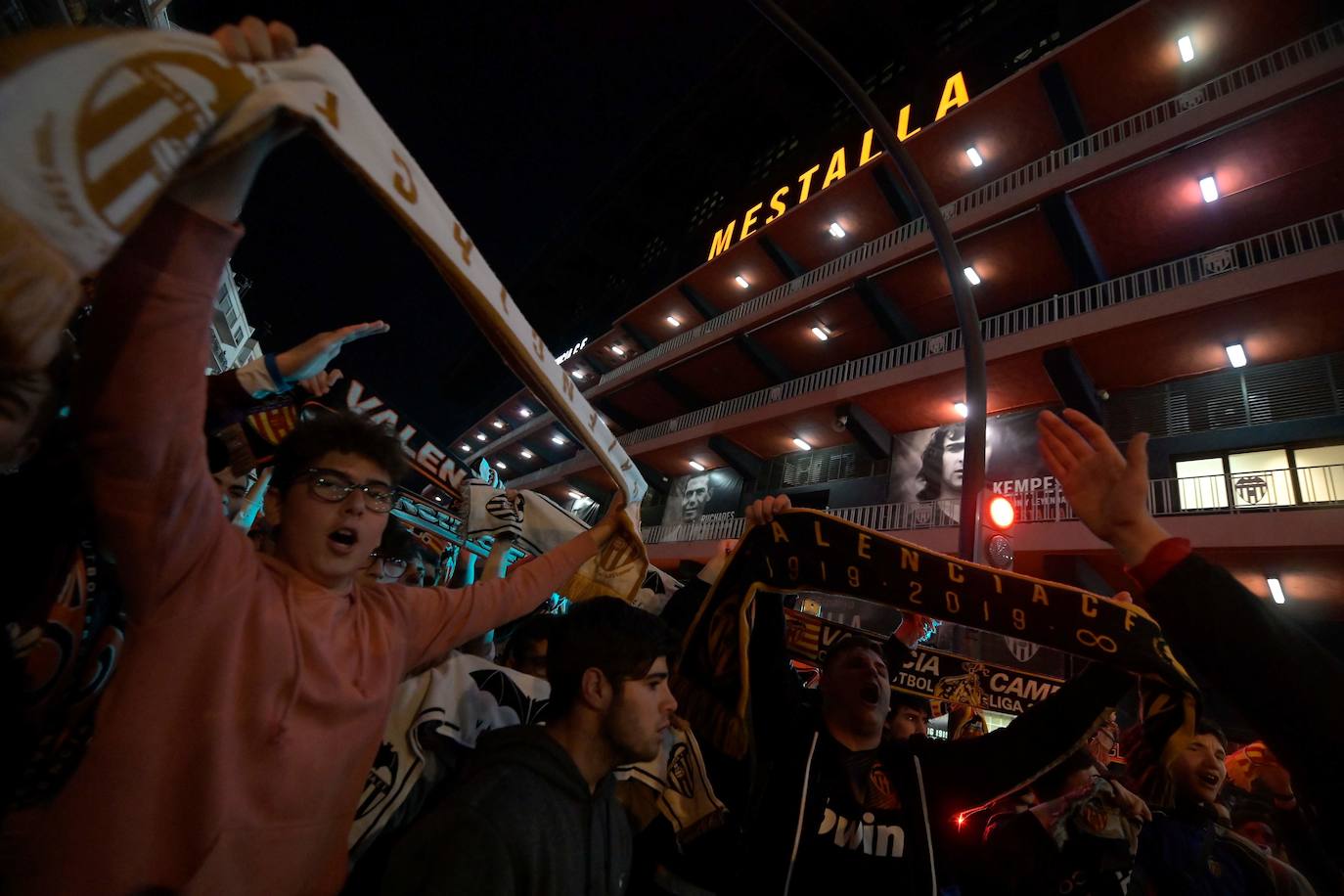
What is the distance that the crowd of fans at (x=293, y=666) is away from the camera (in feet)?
3.30

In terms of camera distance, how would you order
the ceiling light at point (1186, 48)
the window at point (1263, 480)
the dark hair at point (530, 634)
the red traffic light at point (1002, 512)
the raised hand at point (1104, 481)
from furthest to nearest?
1. the ceiling light at point (1186, 48)
2. the window at point (1263, 480)
3. the red traffic light at point (1002, 512)
4. the dark hair at point (530, 634)
5. the raised hand at point (1104, 481)

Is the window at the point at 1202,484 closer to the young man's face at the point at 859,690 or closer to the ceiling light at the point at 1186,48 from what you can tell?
the ceiling light at the point at 1186,48

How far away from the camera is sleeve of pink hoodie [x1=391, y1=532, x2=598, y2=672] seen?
1.80 metres

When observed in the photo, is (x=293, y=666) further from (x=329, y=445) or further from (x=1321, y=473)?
(x=1321, y=473)

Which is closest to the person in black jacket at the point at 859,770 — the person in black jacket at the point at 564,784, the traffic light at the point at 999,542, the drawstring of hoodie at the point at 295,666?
the person in black jacket at the point at 564,784

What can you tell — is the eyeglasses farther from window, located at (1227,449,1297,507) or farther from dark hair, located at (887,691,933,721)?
window, located at (1227,449,1297,507)

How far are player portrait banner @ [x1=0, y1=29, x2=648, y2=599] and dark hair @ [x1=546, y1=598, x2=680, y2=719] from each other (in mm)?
1578

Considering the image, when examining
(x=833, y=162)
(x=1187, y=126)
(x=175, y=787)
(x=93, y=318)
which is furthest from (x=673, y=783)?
(x=833, y=162)

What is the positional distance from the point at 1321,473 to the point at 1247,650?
1293 cm

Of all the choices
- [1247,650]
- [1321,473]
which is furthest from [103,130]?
[1321,473]

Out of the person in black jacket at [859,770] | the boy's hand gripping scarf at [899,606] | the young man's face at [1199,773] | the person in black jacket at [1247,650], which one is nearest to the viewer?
the person in black jacket at [1247,650]

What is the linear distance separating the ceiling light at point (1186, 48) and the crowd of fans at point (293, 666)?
54.3 feet

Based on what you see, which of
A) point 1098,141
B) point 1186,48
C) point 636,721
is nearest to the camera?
point 636,721

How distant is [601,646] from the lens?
2.02 m
